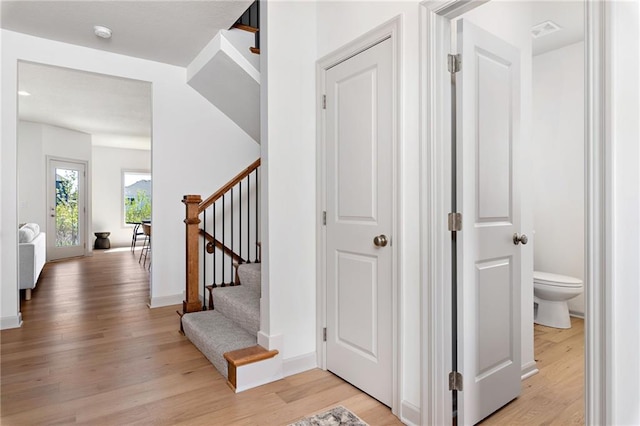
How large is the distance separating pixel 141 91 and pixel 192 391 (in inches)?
178

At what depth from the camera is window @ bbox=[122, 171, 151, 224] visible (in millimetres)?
9969

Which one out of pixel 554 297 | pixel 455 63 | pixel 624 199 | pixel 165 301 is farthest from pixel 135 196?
pixel 624 199

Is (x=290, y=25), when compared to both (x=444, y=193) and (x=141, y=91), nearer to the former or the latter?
(x=444, y=193)

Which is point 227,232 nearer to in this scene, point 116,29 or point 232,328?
point 232,328

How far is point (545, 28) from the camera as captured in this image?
334 cm

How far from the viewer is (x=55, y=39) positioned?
140 inches

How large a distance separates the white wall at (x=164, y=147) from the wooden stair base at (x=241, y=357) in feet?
6.96

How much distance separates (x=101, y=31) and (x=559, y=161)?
4.68 meters

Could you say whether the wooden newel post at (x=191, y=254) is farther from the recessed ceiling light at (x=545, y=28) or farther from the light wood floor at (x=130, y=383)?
the recessed ceiling light at (x=545, y=28)

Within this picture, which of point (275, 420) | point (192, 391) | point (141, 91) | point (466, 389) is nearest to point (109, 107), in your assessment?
point (141, 91)

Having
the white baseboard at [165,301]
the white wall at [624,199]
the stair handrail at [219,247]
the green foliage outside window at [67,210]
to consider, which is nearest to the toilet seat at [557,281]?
the white wall at [624,199]

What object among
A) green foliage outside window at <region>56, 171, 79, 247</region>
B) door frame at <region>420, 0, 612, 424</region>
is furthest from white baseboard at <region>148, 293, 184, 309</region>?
green foliage outside window at <region>56, 171, 79, 247</region>

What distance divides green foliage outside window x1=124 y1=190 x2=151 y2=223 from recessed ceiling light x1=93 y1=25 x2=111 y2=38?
295 inches

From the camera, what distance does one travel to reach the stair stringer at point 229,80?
3495mm
